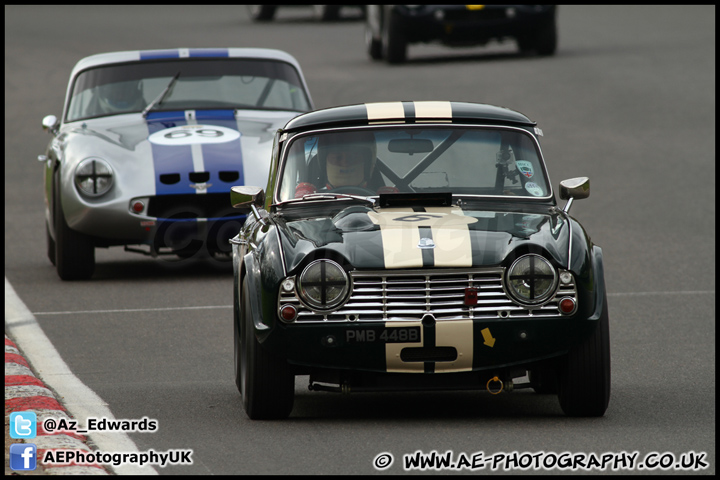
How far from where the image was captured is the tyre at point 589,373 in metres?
6.58

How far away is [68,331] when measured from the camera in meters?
9.71

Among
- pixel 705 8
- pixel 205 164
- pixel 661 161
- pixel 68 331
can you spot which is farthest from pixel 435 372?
pixel 705 8

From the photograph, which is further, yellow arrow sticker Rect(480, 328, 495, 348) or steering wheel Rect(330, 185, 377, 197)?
steering wheel Rect(330, 185, 377, 197)

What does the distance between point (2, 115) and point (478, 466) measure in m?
19.6

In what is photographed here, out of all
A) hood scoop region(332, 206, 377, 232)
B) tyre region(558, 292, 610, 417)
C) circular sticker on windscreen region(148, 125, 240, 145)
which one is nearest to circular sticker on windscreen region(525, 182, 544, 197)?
hood scoop region(332, 206, 377, 232)

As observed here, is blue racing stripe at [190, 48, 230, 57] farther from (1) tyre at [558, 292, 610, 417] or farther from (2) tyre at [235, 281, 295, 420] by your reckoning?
(1) tyre at [558, 292, 610, 417]

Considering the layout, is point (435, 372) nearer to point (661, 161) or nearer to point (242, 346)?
point (242, 346)

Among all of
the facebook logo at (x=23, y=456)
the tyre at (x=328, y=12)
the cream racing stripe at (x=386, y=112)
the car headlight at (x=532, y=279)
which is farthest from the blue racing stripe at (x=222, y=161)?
the tyre at (x=328, y=12)

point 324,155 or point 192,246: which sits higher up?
point 324,155

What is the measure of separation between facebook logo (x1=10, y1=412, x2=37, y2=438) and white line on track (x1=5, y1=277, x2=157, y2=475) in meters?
0.24

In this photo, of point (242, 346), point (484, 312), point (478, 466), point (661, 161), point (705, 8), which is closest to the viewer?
point (478, 466)

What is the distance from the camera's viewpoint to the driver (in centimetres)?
758

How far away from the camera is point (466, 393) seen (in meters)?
7.57

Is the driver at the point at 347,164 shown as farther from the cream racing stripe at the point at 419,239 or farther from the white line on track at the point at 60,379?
the white line on track at the point at 60,379
